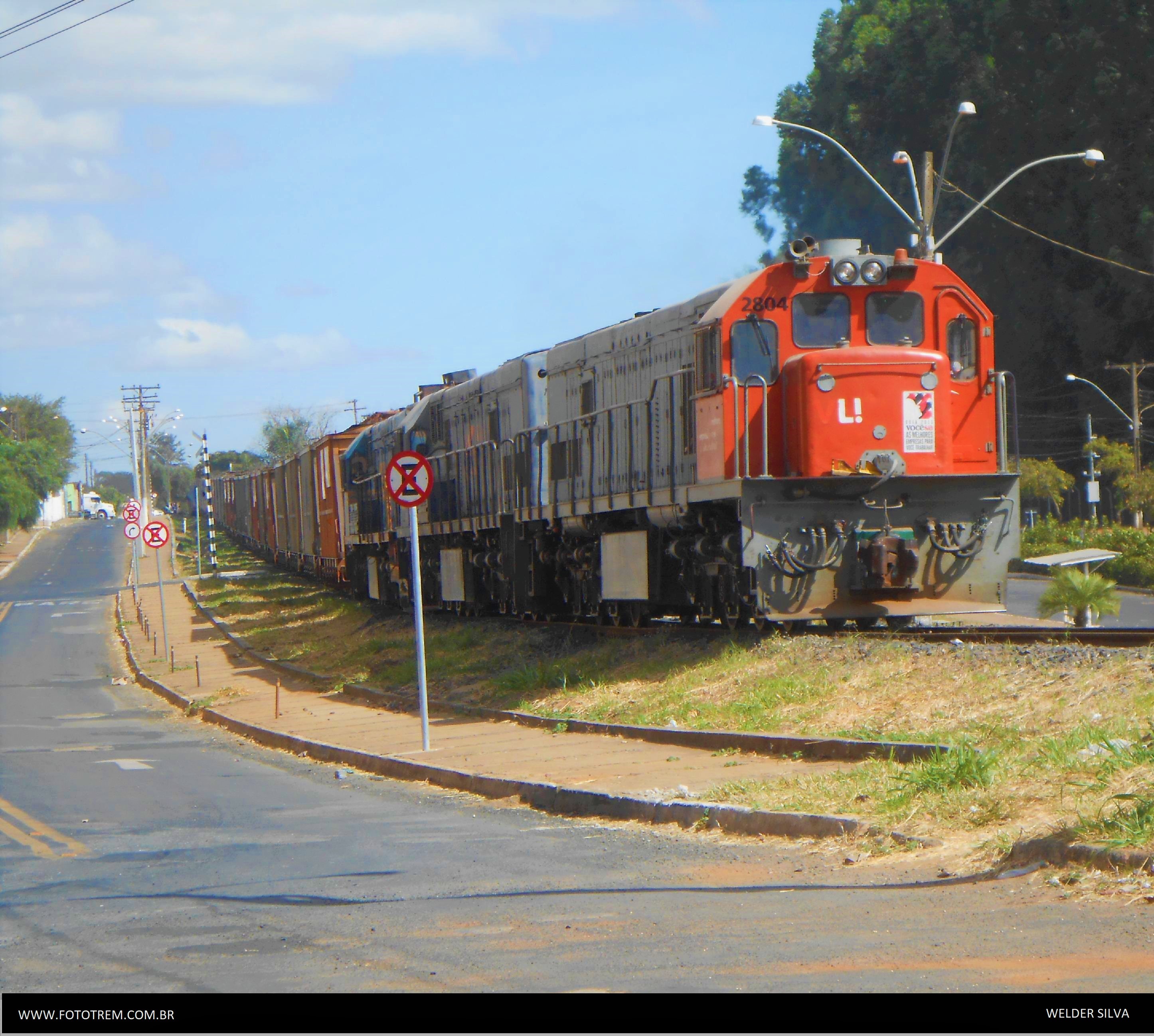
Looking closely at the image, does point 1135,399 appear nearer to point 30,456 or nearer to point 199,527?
point 199,527

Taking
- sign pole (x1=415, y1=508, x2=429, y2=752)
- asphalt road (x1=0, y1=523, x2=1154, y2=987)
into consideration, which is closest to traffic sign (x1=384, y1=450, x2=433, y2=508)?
sign pole (x1=415, y1=508, x2=429, y2=752)

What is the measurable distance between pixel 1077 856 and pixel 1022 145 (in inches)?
1805

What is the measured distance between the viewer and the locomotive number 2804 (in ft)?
47.1

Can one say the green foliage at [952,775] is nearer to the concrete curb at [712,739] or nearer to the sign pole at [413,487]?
the concrete curb at [712,739]

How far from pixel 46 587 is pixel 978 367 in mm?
53719

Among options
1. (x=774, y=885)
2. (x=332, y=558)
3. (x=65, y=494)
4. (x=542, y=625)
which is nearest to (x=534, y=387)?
(x=542, y=625)

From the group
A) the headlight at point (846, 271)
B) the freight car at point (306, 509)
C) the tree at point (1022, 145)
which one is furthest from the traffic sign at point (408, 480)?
the tree at point (1022, 145)

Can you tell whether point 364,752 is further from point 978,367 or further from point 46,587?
point 46,587

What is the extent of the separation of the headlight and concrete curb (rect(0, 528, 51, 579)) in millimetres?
63648

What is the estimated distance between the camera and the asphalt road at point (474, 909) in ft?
17.3

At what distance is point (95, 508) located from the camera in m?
158

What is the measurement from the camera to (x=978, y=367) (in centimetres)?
1482

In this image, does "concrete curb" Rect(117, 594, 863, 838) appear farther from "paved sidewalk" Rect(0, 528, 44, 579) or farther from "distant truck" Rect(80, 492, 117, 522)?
"distant truck" Rect(80, 492, 117, 522)

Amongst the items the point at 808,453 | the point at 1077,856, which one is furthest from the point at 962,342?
the point at 1077,856
